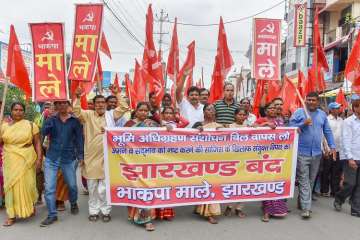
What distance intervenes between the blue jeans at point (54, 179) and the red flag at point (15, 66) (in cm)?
117

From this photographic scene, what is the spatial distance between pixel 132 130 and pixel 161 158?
1.66 ft

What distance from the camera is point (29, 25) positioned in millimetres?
5059

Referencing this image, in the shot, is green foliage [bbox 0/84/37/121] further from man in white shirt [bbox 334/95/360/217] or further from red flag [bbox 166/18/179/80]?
man in white shirt [bbox 334/95/360/217]

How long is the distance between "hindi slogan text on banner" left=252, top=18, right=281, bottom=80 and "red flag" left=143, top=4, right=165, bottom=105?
1.64 meters

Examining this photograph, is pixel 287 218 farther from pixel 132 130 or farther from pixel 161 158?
pixel 132 130

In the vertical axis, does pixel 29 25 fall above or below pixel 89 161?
above

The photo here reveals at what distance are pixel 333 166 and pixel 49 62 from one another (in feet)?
15.8

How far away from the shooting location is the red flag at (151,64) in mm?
6297

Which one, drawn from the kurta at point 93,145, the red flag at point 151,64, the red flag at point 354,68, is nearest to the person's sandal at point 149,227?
the kurta at point 93,145

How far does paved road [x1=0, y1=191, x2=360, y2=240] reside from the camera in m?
4.60

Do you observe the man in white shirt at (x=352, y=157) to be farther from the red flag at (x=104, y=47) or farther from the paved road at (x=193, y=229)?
the red flag at (x=104, y=47)

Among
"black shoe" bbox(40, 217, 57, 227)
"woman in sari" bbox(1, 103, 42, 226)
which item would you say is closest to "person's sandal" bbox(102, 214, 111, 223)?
"black shoe" bbox(40, 217, 57, 227)

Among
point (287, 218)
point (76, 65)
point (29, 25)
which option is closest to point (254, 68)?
point (287, 218)

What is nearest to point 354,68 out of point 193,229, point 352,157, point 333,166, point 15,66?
point 333,166
